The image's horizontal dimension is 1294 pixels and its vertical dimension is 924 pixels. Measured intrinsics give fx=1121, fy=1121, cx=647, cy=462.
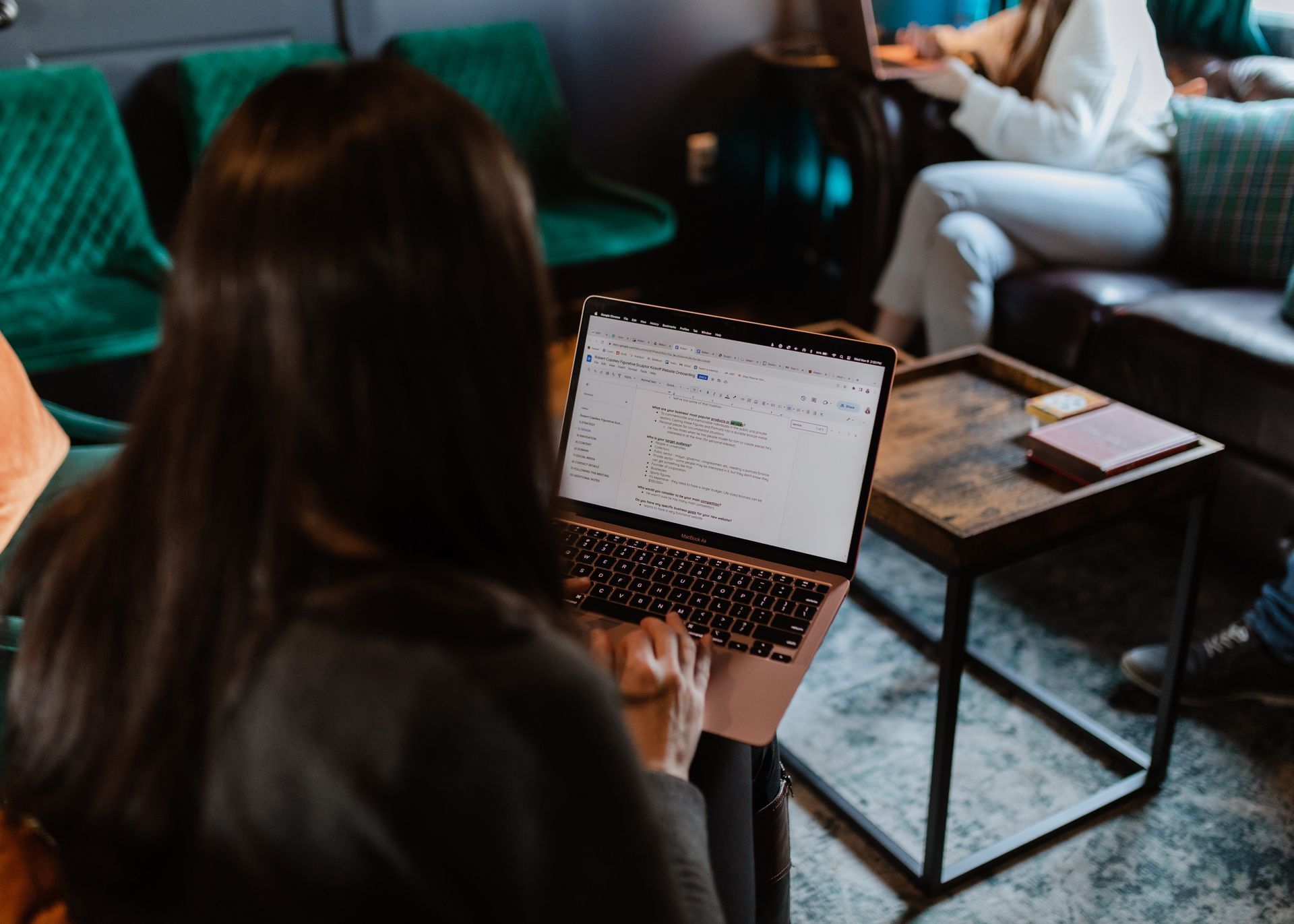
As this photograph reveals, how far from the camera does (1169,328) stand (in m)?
2.06

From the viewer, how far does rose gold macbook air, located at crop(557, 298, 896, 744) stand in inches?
40.6

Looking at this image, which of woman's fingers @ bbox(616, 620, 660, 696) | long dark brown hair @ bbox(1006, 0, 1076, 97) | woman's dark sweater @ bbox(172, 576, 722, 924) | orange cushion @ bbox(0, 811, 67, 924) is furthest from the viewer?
long dark brown hair @ bbox(1006, 0, 1076, 97)

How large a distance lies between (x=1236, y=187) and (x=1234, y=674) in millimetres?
1106

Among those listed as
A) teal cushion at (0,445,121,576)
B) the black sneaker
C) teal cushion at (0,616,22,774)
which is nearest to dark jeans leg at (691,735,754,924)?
teal cushion at (0,616,22,774)

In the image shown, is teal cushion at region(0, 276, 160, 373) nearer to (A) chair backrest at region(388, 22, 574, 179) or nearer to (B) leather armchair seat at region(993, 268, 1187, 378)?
(A) chair backrest at region(388, 22, 574, 179)

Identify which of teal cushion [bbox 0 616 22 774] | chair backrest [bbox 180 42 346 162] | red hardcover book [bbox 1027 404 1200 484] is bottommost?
red hardcover book [bbox 1027 404 1200 484]

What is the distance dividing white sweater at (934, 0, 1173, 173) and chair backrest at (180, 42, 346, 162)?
1.49 meters

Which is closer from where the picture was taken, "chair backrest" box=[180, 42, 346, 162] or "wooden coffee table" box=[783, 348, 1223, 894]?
"wooden coffee table" box=[783, 348, 1223, 894]

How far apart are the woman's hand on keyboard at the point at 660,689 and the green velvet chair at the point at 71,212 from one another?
1.65 m

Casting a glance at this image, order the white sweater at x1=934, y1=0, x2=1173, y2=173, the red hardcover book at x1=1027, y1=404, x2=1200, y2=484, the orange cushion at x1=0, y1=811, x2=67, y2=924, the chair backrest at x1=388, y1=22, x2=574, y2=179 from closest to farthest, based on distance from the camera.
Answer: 1. the orange cushion at x1=0, y1=811, x2=67, y2=924
2. the red hardcover book at x1=1027, y1=404, x2=1200, y2=484
3. the white sweater at x1=934, y1=0, x2=1173, y2=173
4. the chair backrest at x1=388, y1=22, x2=574, y2=179

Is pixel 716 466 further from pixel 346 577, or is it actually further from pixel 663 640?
pixel 346 577

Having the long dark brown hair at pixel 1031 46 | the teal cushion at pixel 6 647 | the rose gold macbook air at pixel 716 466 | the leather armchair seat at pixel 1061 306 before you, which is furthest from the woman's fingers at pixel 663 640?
the long dark brown hair at pixel 1031 46

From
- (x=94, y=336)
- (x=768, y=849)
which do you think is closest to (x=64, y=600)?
(x=768, y=849)

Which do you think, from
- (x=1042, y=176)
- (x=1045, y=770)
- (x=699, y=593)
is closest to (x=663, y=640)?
(x=699, y=593)
